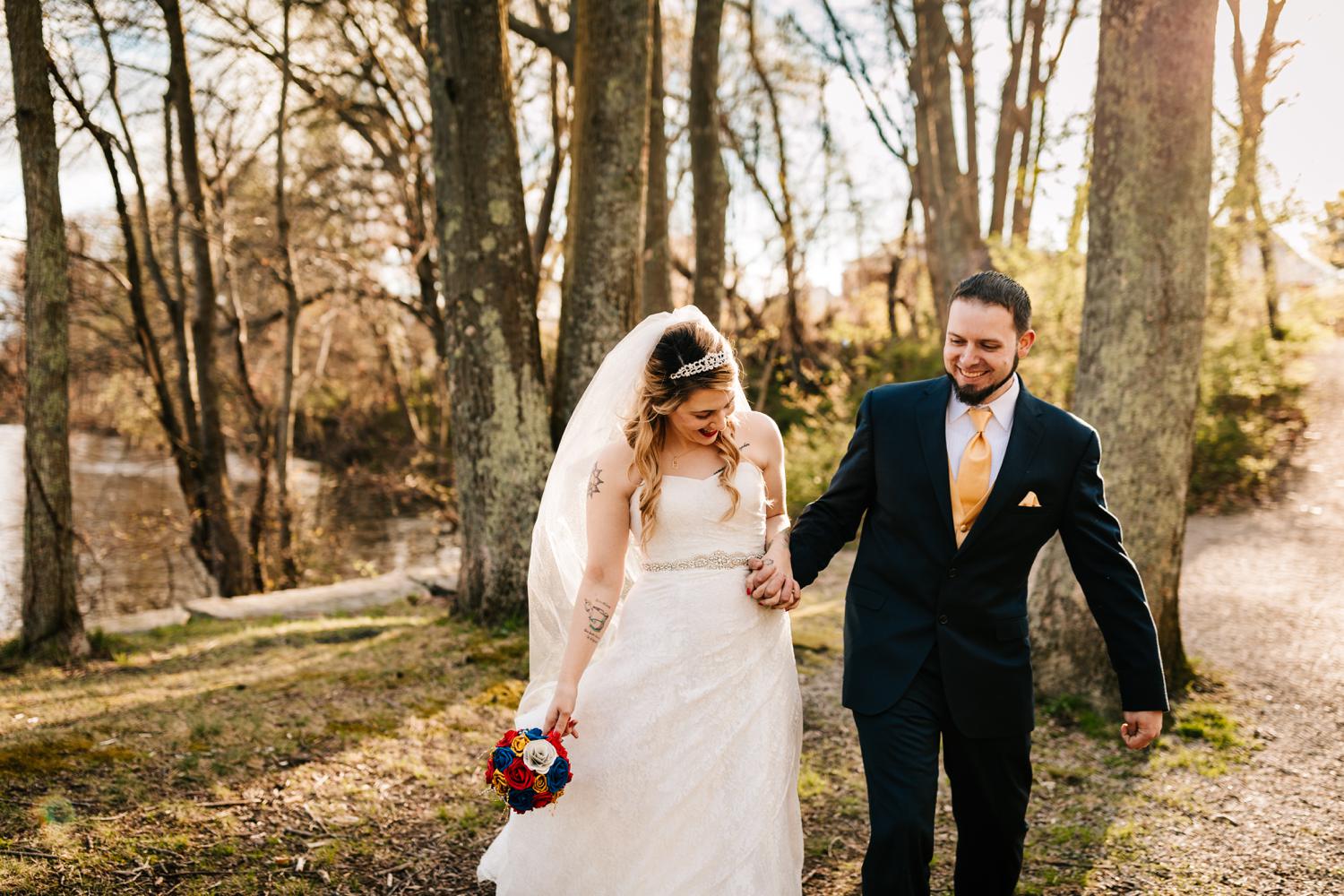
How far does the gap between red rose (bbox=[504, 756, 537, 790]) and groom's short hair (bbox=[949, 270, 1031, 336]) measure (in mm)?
2007

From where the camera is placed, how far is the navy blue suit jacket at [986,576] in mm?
2885

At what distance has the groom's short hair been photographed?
287 cm

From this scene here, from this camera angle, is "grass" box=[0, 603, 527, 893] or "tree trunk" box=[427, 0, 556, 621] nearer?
"grass" box=[0, 603, 527, 893]

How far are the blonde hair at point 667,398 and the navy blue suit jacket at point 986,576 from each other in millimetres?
574

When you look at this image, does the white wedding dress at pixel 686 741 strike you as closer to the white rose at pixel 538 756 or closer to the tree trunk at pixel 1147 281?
the white rose at pixel 538 756

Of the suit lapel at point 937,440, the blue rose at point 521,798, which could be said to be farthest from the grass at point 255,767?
the suit lapel at point 937,440

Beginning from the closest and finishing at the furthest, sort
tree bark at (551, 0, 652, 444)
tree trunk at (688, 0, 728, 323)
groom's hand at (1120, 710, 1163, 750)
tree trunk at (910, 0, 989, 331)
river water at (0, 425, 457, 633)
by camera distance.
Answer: groom's hand at (1120, 710, 1163, 750), tree bark at (551, 0, 652, 444), tree trunk at (688, 0, 728, 323), river water at (0, 425, 457, 633), tree trunk at (910, 0, 989, 331)

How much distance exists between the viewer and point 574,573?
3.78 meters

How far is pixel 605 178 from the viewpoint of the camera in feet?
21.7

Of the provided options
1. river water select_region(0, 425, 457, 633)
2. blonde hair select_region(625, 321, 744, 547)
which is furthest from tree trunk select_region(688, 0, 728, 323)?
blonde hair select_region(625, 321, 744, 547)

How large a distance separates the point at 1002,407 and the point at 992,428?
8 cm

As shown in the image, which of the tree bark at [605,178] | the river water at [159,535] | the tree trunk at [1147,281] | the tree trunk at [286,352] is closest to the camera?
the tree trunk at [1147,281]

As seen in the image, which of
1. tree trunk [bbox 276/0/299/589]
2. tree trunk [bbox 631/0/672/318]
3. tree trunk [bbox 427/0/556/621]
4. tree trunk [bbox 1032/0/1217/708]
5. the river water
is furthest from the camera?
the river water

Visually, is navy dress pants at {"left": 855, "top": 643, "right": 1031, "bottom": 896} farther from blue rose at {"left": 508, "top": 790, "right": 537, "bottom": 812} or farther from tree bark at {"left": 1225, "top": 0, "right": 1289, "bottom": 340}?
tree bark at {"left": 1225, "top": 0, "right": 1289, "bottom": 340}
